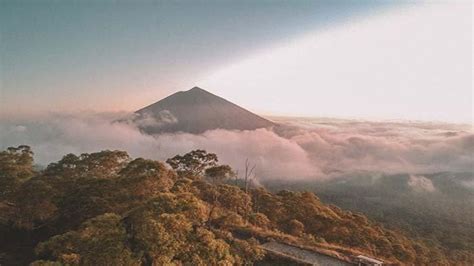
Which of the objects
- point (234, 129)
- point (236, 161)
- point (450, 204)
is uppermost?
point (234, 129)

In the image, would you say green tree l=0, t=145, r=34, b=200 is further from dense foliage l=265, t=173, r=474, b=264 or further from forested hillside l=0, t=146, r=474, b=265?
dense foliage l=265, t=173, r=474, b=264

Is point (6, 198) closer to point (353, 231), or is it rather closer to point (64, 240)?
point (64, 240)

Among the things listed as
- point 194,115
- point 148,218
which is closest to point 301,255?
point 148,218

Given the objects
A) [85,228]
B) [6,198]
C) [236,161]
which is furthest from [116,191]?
[236,161]

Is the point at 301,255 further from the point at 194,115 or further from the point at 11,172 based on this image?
the point at 194,115

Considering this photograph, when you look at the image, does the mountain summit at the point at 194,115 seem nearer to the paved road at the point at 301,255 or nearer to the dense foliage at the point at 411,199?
the dense foliage at the point at 411,199

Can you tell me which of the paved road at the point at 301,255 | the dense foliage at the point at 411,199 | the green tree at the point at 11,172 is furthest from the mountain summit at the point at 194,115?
the paved road at the point at 301,255
